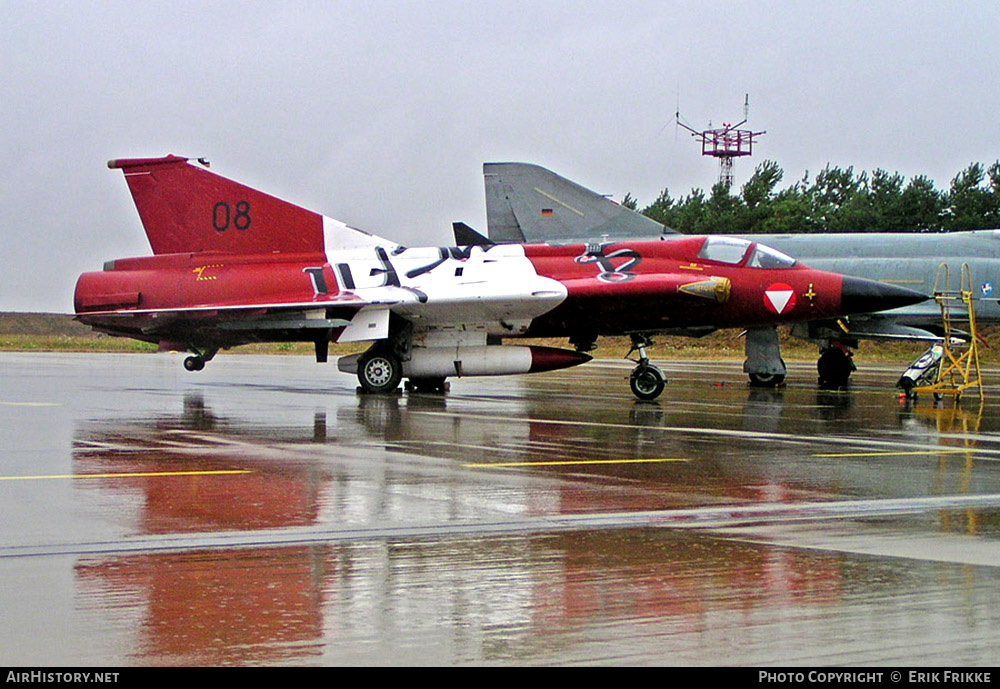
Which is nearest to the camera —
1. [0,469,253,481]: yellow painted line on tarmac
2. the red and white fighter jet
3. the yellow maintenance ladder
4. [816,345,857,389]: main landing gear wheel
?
[0,469,253,481]: yellow painted line on tarmac

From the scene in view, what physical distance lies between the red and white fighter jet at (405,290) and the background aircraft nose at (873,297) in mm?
21

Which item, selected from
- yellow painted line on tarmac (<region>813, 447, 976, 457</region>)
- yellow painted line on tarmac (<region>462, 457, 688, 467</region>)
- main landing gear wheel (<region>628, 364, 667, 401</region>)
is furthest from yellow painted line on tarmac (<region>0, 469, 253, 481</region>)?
main landing gear wheel (<region>628, 364, 667, 401</region>)

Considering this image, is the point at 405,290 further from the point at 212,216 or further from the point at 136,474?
the point at 136,474

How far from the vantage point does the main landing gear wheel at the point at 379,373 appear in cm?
1780

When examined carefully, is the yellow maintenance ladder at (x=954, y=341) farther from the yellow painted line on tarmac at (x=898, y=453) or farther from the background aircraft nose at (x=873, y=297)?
the yellow painted line on tarmac at (x=898, y=453)

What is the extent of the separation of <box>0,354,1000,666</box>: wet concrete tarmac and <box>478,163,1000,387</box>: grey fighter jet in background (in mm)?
9006

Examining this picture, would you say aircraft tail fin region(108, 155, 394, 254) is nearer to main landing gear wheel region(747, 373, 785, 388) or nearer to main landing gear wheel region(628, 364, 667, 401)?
main landing gear wheel region(628, 364, 667, 401)

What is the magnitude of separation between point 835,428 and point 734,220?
143 ft

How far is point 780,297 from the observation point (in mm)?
16719

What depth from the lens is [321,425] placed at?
12367 millimetres

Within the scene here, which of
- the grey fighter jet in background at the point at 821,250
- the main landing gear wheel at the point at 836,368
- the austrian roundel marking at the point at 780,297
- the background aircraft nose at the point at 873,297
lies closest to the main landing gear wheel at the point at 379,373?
the grey fighter jet in background at the point at 821,250

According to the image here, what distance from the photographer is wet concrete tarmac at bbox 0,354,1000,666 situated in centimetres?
401

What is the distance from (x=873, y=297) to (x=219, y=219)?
A: 398 inches
